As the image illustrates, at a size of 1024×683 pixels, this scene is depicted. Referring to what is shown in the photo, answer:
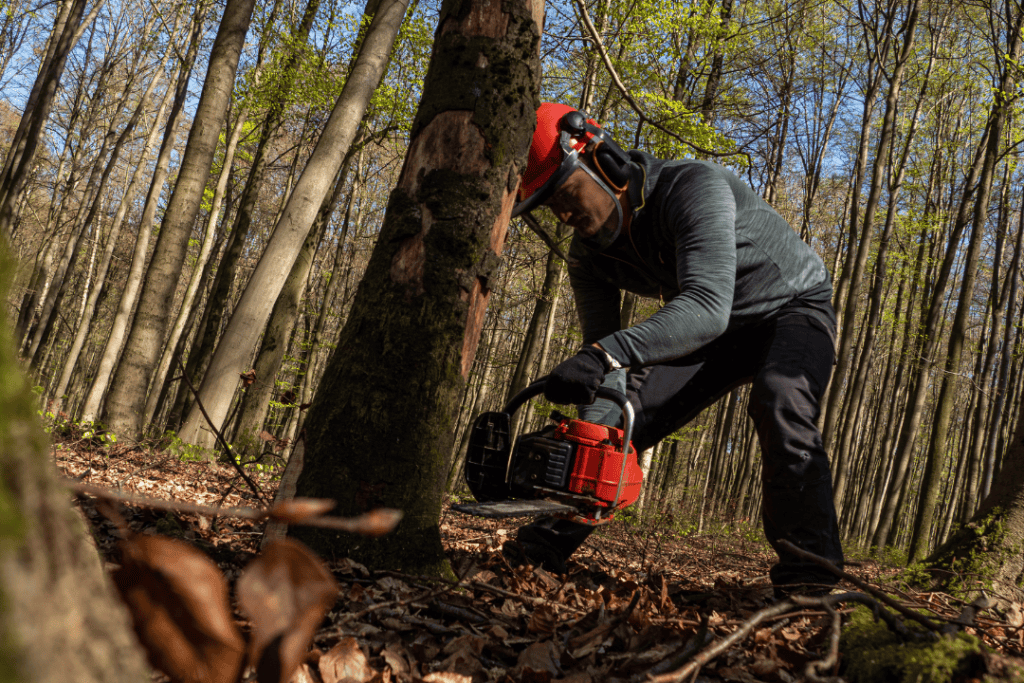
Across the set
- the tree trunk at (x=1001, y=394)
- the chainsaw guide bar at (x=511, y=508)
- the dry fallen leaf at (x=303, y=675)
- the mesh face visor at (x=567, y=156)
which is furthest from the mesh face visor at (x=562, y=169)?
the tree trunk at (x=1001, y=394)

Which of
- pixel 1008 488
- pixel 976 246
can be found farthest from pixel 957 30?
pixel 1008 488

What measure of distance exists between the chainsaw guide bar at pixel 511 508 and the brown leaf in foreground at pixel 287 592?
1548 millimetres

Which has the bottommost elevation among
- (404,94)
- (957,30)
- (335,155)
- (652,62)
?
(335,155)

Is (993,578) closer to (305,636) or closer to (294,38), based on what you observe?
(305,636)

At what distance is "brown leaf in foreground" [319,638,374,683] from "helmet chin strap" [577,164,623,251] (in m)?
2.32

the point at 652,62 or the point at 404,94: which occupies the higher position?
the point at 652,62

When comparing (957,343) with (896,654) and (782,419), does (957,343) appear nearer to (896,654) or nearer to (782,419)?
(782,419)

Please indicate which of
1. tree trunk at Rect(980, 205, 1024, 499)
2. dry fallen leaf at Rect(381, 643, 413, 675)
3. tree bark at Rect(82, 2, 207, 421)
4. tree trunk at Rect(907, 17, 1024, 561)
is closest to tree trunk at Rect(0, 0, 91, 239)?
tree bark at Rect(82, 2, 207, 421)

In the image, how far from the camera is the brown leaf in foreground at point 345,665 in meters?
1.23

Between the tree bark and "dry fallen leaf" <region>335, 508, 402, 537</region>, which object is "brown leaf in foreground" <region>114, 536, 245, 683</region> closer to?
"dry fallen leaf" <region>335, 508, 402, 537</region>

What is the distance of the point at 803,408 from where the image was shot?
2662mm

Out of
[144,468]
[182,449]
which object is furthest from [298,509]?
[182,449]

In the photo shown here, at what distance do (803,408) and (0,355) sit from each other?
280cm

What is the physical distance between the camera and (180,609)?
0.55m
